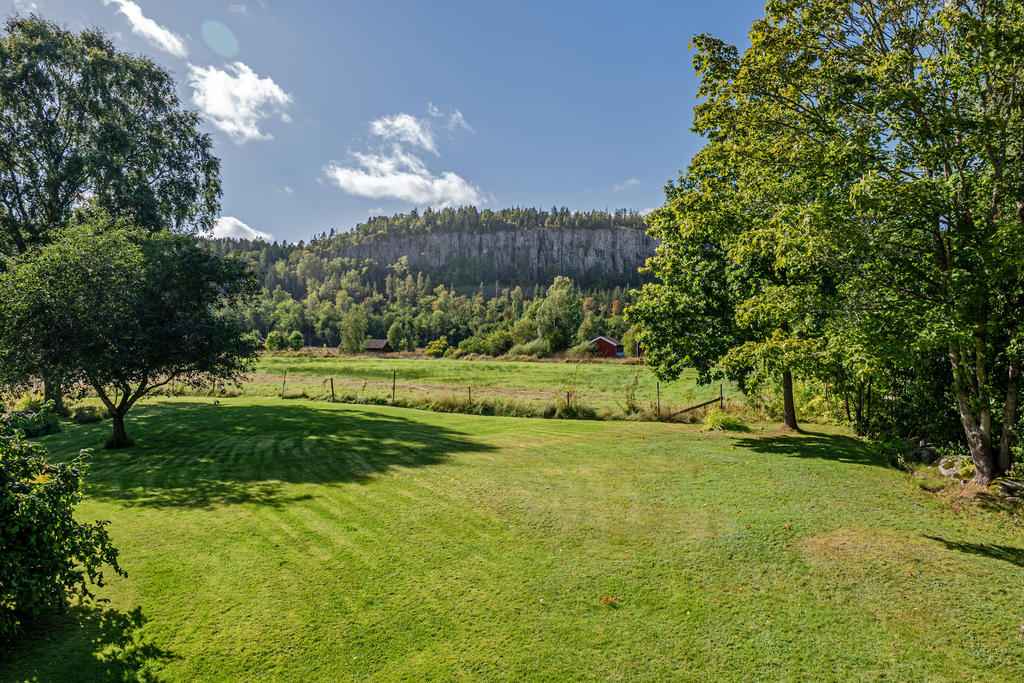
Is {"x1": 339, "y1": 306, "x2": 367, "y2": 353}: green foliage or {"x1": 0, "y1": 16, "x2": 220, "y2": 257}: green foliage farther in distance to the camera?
{"x1": 339, "y1": 306, "x2": 367, "y2": 353}: green foliage

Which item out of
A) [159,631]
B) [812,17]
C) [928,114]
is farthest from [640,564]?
[812,17]

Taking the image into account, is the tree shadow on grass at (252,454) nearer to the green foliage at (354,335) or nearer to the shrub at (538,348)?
the shrub at (538,348)

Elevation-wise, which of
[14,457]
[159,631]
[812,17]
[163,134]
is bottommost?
[159,631]

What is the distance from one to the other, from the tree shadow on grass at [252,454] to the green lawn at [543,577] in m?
0.16

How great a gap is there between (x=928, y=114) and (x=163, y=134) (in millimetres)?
33549

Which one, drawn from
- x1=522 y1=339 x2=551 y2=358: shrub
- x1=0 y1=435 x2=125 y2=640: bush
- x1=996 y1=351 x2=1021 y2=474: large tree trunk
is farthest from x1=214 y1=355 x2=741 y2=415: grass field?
x1=0 y1=435 x2=125 y2=640: bush

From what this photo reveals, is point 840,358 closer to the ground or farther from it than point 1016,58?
closer to the ground

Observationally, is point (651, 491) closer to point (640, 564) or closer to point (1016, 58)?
point (640, 564)

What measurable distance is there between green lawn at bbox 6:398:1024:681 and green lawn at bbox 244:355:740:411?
13.1 m

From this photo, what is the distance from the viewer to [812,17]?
9.91m

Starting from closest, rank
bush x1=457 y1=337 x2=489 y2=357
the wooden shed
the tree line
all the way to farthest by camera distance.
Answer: the tree line, bush x1=457 y1=337 x2=489 y2=357, the wooden shed

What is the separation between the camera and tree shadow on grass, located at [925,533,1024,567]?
6.46 meters

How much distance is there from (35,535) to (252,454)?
9.11 metres

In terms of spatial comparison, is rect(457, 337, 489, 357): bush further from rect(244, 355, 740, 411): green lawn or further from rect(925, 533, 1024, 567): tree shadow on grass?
rect(925, 533, 1024, 567): tree shadow on grass
